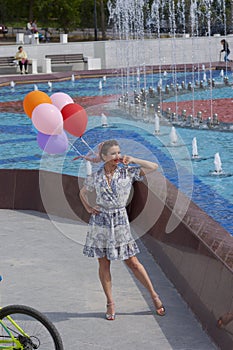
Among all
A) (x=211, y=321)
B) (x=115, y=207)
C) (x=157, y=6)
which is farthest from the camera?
(x=157, y=6)

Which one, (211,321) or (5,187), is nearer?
(211,321)

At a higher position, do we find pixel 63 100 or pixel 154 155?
pixel 63 100

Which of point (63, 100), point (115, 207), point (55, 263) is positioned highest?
point (63, 100)

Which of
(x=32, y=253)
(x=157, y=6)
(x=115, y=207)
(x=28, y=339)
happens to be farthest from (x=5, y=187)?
(x=157, y=6)

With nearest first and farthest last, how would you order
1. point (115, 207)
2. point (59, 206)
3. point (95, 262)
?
point (115, 207) → point (95, 262) → point (59, 206)

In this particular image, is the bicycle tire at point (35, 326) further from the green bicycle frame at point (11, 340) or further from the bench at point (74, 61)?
the bench at point (74, 61)

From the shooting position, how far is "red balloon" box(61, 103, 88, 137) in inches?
330

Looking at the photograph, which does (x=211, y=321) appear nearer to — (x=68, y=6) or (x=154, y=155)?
(x=154, y=155)

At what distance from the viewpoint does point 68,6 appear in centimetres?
6825

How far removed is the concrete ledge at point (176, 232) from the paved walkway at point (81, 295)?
0.48 ft

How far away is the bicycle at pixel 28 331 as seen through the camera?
5840 millimetres

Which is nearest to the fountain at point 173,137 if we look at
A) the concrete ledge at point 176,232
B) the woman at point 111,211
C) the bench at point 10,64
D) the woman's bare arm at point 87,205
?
the concrete ledge at point 176,232

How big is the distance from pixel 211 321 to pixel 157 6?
200ft

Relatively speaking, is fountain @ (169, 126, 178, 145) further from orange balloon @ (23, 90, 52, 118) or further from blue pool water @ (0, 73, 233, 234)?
orange balloon @ (23, 90, 52, 118)
